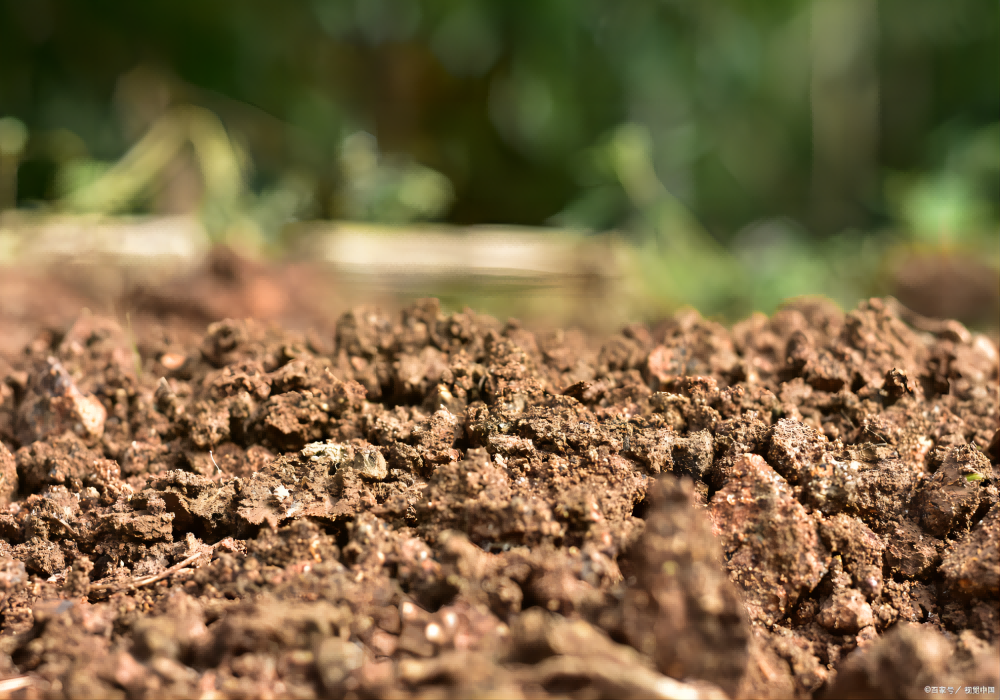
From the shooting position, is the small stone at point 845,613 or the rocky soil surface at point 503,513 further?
the small stone at point 845,613

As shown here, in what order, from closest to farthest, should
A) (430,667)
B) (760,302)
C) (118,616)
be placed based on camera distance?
(430,667) < (118,616) < (760,302)

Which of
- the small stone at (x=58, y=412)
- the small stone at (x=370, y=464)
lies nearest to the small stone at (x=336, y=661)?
the small stone at (x=370, y=464)

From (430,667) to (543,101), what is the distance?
4031mm

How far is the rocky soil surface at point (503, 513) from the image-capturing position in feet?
2.40

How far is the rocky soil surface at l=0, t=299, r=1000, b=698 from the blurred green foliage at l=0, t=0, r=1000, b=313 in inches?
77.6

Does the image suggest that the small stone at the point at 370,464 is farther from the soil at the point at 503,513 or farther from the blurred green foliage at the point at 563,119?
the blurred green foliage at the point at 563,119

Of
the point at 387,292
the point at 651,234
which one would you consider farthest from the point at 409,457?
the point at 651,234

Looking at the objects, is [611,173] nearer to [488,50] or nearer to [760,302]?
[760,302]

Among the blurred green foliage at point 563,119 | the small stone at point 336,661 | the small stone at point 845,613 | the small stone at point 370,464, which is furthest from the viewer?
the blurred green foliage at point 563,119

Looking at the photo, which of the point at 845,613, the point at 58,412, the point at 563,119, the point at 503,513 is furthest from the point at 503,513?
the point at 563,119

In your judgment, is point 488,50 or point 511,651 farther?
point 488,50

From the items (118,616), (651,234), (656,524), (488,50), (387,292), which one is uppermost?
(488,50)

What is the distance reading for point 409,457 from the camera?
3.32 feet

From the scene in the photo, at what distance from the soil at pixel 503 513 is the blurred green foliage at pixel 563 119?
1.95 meters
